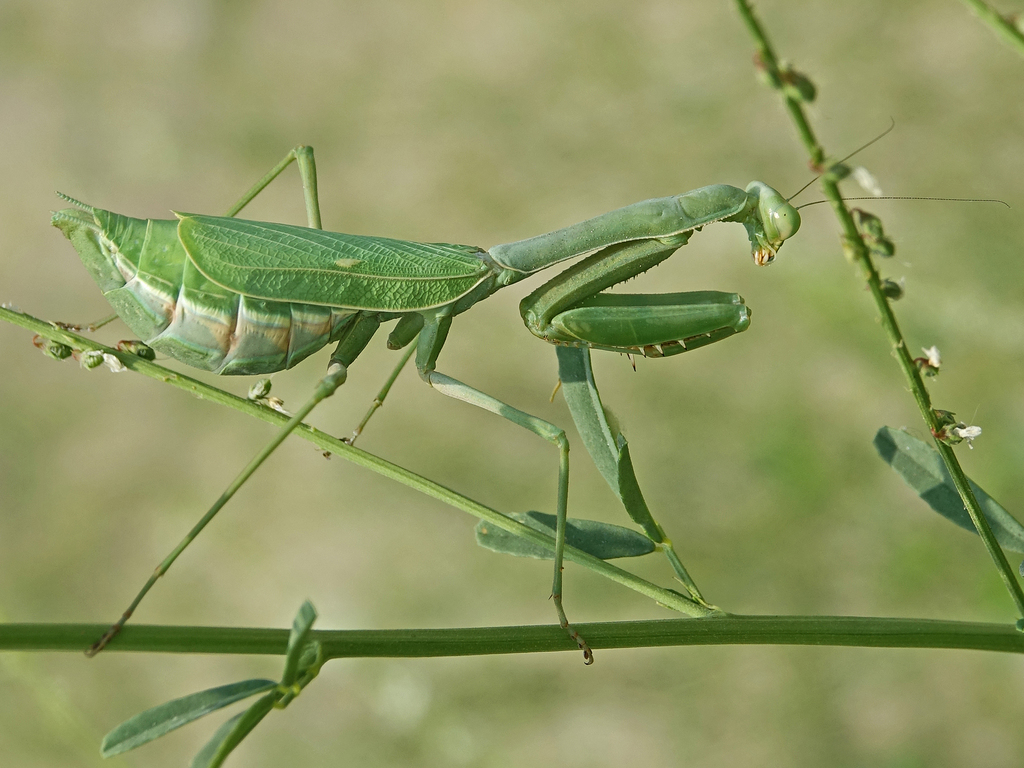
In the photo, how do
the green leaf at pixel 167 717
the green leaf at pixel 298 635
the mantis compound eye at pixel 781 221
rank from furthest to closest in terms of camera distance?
the mantis compound eye at pixel 781 221 → the green leaf at pixel 167 717 → the green leaf at pixel 298 635

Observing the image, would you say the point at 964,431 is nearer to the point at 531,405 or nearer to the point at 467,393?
the point at 467,393

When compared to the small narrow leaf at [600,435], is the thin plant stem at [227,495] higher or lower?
lower

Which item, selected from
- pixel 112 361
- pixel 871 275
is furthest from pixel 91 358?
pixel 871 275

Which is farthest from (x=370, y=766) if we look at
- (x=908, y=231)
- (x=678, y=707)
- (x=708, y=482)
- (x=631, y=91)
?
(x=631, y=91)

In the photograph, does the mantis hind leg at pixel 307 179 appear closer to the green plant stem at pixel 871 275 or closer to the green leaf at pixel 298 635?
the green leaf at pixel 298 635

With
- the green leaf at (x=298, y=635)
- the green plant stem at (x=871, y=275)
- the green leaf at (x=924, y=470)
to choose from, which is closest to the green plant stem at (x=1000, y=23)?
the green plant stem at (x=871, y=275)

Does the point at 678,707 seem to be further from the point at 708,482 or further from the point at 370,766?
the point at 370,766
